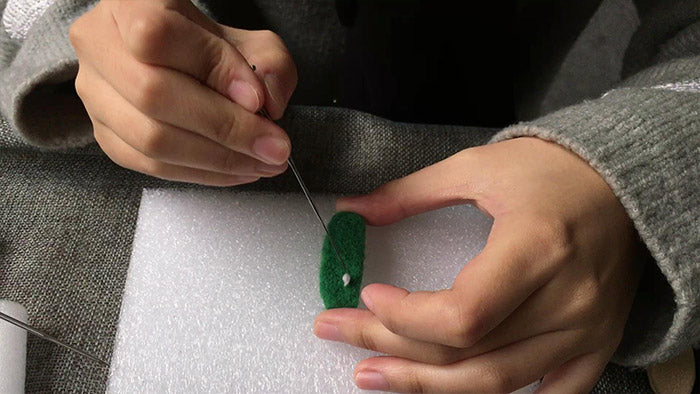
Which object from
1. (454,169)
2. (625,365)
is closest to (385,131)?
(454,169)

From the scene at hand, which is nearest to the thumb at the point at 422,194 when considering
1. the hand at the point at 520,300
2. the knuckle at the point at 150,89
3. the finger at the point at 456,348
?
the hand at the point at 520,300

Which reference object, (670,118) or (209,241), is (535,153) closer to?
(670,118)

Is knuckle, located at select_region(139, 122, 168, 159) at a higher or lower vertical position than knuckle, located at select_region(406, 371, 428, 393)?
higher

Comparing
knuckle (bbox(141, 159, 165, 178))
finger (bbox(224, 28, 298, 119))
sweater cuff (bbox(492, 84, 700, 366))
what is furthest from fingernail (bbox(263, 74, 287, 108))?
sweater cuff (bbox(492, 84, 700, 366))

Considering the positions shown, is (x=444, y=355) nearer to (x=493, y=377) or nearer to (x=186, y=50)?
(x=493, y=377)

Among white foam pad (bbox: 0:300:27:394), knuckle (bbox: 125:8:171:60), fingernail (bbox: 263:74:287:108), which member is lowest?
white foam pad (bbox: 0:300:27:394)

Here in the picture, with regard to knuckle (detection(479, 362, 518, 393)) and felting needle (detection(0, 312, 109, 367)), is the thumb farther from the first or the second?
felting needle (detection(0, 312, 109, 367))

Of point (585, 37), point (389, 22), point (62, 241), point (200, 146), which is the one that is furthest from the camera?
point (585, 37)

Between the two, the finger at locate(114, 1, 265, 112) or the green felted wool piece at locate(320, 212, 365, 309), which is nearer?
the finger at locate(114, 1, 265, 112)
